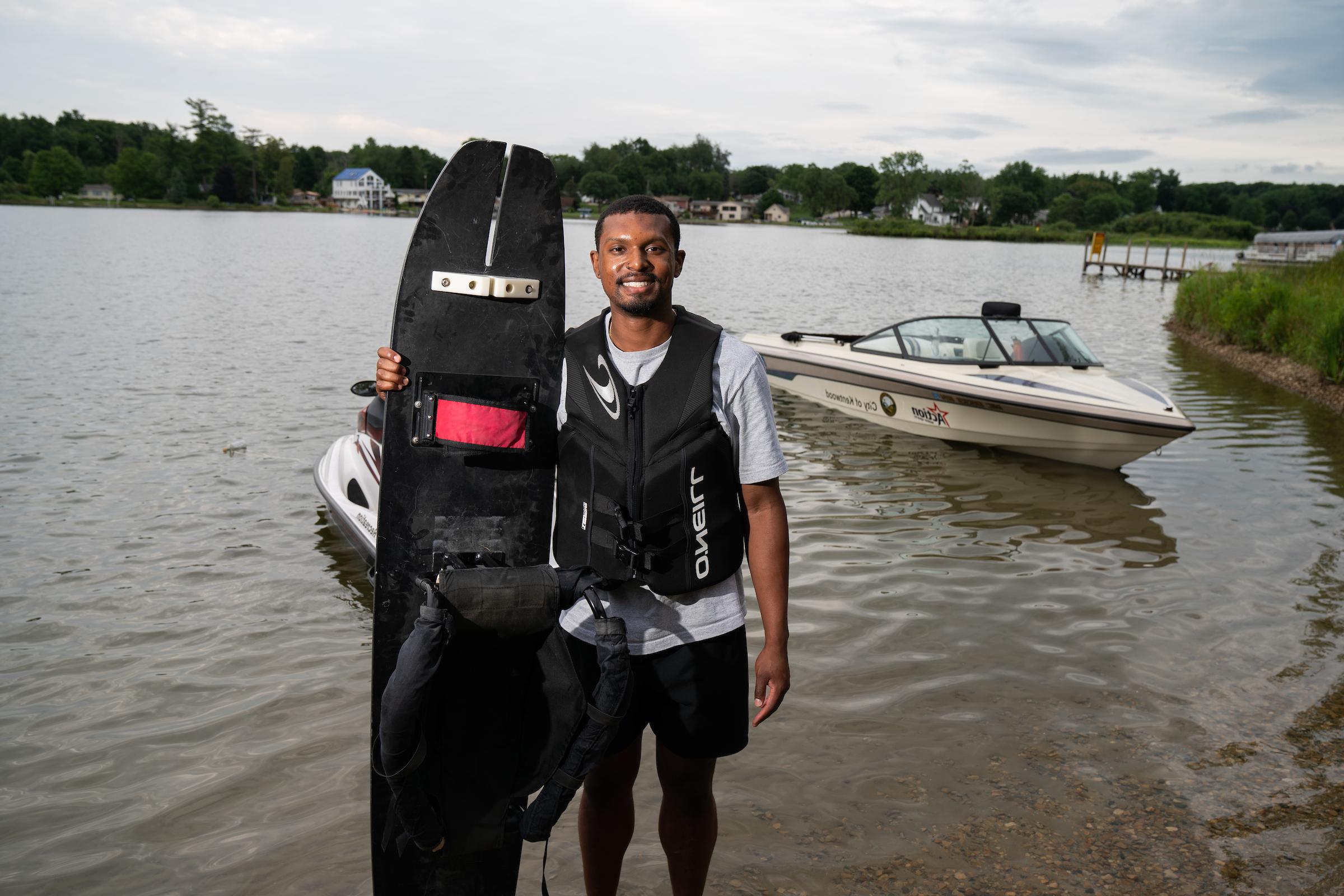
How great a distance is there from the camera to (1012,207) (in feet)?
491

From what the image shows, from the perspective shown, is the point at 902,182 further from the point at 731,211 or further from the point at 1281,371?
the point at 1281,371

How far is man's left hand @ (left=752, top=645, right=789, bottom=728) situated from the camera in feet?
7.74

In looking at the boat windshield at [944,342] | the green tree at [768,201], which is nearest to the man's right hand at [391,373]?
the boat windshield at [944,342]

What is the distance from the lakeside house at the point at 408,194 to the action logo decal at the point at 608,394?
502ft

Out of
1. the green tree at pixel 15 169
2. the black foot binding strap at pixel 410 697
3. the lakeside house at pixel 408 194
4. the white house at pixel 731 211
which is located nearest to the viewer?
the black foot binding strap at pixel 410 697

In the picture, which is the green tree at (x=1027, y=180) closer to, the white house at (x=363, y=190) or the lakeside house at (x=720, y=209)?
the lakeside house at (x=720, y=209)

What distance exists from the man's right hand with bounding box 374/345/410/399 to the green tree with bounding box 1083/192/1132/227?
14985cm

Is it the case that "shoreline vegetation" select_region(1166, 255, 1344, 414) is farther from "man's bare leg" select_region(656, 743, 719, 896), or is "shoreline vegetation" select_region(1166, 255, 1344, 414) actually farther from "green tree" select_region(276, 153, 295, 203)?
"green tree" select_region(276, 153, 295, 203)

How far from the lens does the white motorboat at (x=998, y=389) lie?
342 inches

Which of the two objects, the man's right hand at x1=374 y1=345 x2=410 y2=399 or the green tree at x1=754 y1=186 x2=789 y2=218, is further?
the green tree at x1=754 y1=186 x2=789 y2=218

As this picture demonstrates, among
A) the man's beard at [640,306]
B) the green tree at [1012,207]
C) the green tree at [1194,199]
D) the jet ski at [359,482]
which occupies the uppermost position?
the green tree at [1194,199]

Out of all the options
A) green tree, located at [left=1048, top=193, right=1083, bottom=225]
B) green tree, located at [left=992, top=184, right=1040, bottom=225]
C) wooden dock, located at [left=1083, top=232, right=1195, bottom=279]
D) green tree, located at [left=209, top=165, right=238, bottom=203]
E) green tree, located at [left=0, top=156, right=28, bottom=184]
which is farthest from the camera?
green tree, located at [left=992, top=184, right=1040, bottom=225]

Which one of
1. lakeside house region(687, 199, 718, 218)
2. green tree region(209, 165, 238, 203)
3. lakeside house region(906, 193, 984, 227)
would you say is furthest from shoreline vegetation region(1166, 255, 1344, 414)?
lakeside house region(687, 199, 718, 218)

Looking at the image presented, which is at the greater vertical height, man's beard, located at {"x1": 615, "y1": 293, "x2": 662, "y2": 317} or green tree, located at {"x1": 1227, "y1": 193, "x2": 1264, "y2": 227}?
green tree, located at {"x1": 1227, "y1": 193, "x2": 1264, "y2": 227}
